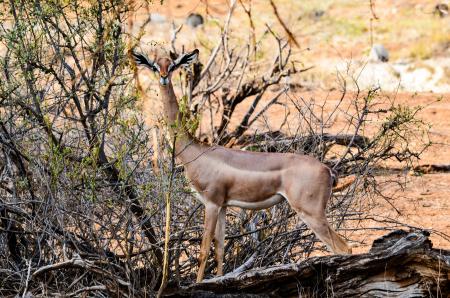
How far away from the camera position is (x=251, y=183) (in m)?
6.91

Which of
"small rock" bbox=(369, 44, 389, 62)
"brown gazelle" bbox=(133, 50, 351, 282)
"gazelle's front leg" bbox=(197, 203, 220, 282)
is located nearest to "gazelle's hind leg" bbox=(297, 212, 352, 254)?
"brown gazelle" bbox=(133, 50, 351, 282)

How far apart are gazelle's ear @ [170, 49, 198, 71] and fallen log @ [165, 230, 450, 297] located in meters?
1.55

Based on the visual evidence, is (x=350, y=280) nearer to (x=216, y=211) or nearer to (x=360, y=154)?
(x=216, y=211)

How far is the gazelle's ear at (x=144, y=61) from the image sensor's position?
6.96m

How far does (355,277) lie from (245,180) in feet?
3.46

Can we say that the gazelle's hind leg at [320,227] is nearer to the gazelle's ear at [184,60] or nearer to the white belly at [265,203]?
the white belly at [265,203]

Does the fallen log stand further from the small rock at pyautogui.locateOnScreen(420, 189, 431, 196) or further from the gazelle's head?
the small rock at pyautogui.locateOnScreen(420, 189, 431, 196)

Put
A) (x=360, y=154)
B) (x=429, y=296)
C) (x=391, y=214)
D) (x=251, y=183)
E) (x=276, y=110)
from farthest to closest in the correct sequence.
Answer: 1. (x=276, y=110)
2. (x=391, y=214)
3. (x=360, y=154)
4. (x=251, y=183)
5. (x=429, y=296)

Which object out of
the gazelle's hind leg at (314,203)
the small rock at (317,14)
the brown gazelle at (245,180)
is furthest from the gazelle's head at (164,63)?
the small rock at (317,14)

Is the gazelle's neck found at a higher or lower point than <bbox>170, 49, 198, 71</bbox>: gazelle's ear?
lower

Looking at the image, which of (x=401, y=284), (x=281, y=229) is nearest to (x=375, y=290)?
(x=401, y=284)

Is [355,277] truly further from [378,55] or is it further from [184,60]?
[378,55]

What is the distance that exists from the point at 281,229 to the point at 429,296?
6.31ft

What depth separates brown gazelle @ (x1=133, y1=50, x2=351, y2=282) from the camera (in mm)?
6773
